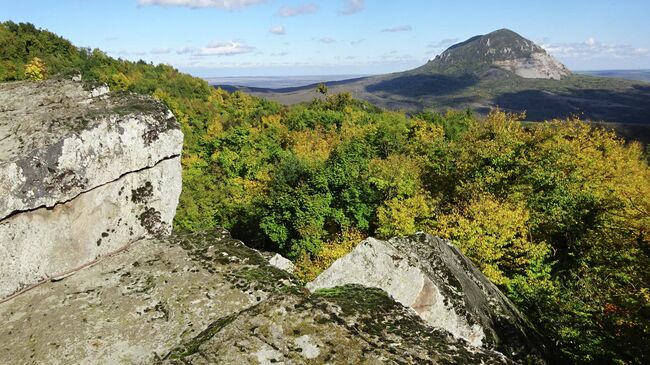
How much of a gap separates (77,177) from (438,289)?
1160 centimetres

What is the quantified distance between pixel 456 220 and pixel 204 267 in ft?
75.8

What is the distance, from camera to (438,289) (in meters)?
14.2

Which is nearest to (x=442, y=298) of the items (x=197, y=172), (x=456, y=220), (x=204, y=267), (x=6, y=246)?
(x=204, y=267)

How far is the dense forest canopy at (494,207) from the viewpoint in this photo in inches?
720

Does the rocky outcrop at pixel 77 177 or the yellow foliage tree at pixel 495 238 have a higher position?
the rocky outcrop at pixel 77 177

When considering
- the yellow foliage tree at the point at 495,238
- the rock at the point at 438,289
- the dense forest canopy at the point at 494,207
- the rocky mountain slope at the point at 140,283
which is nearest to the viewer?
the rocky mountain slope at the point at 140,283

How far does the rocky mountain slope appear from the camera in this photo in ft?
24.2

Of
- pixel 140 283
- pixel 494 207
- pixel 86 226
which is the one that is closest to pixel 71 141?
pixel 86 226

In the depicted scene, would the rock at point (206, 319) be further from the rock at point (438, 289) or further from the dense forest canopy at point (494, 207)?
the dense forest canopy at point (494, 207)

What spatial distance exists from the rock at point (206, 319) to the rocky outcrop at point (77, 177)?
2.44ft

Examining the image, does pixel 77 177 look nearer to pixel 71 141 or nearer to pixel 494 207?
pixel 71 141

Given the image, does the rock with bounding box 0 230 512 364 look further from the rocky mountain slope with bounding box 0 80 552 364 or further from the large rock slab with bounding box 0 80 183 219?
the large rock slab with bounding box 0 80 183 219

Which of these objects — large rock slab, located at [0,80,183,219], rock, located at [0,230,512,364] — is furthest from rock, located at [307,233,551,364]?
large rock slab, located at [0,80,183,219]

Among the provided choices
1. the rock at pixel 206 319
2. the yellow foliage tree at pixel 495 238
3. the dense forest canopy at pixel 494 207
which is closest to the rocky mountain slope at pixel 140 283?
the rock at pixel 206 319
